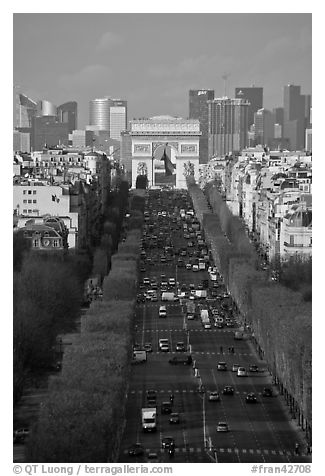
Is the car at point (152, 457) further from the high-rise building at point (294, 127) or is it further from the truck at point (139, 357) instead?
the high-rise building at point (294, 127)

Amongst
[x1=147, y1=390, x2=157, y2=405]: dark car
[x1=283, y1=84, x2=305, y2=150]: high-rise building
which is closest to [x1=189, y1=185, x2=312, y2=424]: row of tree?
[x1=147, y1=390, x2=157, y2=405]: dark car

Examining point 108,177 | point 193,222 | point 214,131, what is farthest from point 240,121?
point 193,222

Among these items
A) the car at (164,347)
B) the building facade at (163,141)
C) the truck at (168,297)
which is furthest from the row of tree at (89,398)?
the building facade at (163,141)

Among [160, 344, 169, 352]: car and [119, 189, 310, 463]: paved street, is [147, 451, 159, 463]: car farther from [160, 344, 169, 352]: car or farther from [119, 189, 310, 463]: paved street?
[160, 344, 169, 352]: car

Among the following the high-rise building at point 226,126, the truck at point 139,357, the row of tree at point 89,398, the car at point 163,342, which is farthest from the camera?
the high-rise building at point 226,126

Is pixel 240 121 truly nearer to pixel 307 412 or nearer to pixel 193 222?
pixel 193 222
